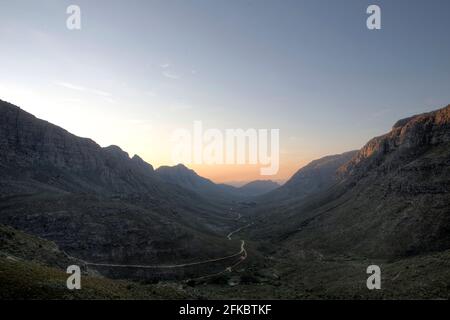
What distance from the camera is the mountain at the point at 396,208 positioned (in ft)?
229

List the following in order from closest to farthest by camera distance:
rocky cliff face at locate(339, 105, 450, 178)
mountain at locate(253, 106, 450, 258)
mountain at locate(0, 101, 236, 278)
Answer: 1. mountain at locate(253, 106, 450, 258)
2. mountain at locate(0, 101, 236, 278)
3. rocky cliff face at locate(339, 105, 450, 178)

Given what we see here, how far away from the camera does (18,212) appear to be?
78250 millimetres

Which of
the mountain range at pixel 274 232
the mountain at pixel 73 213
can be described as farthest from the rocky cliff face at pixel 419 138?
the mountain at pixel 73 213

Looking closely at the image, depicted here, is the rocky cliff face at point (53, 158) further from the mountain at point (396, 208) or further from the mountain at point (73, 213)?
the mountain at point (396, 208)

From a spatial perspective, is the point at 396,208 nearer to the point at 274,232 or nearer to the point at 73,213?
the point at 274,232

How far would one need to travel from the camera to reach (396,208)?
8312 centimetres

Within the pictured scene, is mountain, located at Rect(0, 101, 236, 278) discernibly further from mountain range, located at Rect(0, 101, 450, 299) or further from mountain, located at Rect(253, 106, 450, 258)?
mountain, located at Rect(253, 106, 450, 258)

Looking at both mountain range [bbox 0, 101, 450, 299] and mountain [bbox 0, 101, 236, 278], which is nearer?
mountain range [bbox 0, 101, 450, 299]

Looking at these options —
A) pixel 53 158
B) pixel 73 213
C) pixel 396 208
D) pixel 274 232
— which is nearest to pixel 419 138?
pixel 396 208

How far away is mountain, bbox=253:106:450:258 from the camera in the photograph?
6969cm

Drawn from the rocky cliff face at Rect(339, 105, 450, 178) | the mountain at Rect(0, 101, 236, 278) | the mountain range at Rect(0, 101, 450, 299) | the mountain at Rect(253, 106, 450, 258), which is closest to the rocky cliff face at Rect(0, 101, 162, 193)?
the mountain at Rect(0, 101, 236, 278)

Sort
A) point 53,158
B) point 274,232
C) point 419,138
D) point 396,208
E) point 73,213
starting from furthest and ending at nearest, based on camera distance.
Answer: point 274,232 < point 53,158 < point 419,138 < point 396,208 < point 73,213
